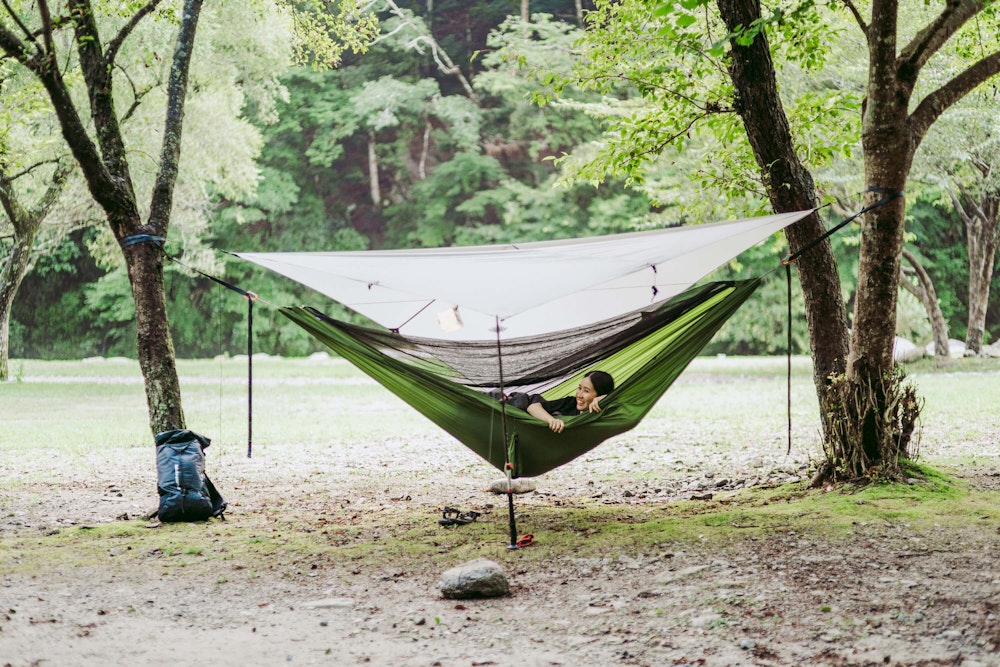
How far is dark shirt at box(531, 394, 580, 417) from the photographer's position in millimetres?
3598

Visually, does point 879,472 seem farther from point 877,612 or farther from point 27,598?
point 27,598

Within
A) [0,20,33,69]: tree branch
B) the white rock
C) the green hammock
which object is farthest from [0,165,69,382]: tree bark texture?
the white rock

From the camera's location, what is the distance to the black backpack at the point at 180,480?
3713 millimetres

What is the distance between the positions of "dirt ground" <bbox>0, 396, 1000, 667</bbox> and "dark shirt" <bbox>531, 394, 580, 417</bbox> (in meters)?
0.43

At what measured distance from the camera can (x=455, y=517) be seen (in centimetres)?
376

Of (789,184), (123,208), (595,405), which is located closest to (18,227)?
(123,208)

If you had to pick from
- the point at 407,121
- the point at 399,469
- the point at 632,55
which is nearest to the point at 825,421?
the point at 632,55

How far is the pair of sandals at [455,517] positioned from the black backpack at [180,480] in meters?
0.99

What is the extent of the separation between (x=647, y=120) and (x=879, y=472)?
1.93m

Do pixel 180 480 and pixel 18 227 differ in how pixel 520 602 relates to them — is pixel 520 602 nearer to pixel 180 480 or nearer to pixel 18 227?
pixel 180 480

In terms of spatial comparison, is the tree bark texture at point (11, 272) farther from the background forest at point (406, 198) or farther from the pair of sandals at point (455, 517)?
the pair of sandals at point (455, 517)

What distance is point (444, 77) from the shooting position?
20.4 m

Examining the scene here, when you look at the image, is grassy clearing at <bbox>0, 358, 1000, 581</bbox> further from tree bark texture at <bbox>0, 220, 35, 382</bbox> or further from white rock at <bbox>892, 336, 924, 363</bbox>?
white rock at <bbox>892, 336, 924, 363</bbox>

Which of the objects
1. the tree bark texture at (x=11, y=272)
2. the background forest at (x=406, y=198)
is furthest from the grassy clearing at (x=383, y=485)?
the background forest at (x=406, y=198)
